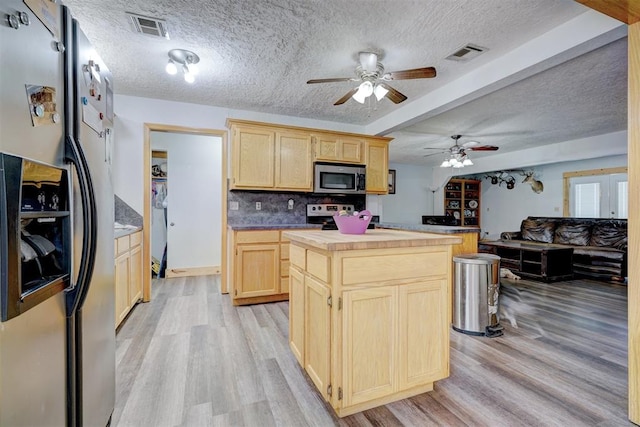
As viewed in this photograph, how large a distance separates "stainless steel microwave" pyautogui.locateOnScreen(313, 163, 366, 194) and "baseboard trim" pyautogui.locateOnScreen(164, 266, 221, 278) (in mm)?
2400

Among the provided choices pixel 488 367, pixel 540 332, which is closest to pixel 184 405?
pixel 488 367

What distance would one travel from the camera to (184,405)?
1.67 m

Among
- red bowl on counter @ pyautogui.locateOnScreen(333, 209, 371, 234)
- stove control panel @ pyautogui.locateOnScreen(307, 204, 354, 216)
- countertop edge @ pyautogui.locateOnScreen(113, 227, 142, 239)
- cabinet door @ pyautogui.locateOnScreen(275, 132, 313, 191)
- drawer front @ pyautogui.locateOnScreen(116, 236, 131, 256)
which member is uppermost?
cabinet door @ pyautogui.locateOnScreen(275, 132, 313, 191)

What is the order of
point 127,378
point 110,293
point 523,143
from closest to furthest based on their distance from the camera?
point 110,293 < point 127,378 < point 523,143

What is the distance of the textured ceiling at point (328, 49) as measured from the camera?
1964mm

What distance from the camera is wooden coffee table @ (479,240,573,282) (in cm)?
463

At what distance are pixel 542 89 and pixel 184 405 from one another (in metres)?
4.28

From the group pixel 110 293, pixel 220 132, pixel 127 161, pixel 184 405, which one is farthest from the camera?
pixel 220 132

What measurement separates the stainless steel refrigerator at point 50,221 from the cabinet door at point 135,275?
1963mm

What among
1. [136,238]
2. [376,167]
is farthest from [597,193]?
[136,238]

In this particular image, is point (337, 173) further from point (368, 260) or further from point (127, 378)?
point (127, 378)

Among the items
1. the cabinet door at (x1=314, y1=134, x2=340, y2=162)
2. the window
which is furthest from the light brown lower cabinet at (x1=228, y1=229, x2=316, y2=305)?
the window

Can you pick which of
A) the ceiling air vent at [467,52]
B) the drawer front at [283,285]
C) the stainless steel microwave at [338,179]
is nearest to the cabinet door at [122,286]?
the drawer front at [283,285]

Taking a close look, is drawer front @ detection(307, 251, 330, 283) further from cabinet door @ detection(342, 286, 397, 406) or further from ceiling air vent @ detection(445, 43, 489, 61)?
ceiling air vent @ detection(445, 43, 489, 61)
